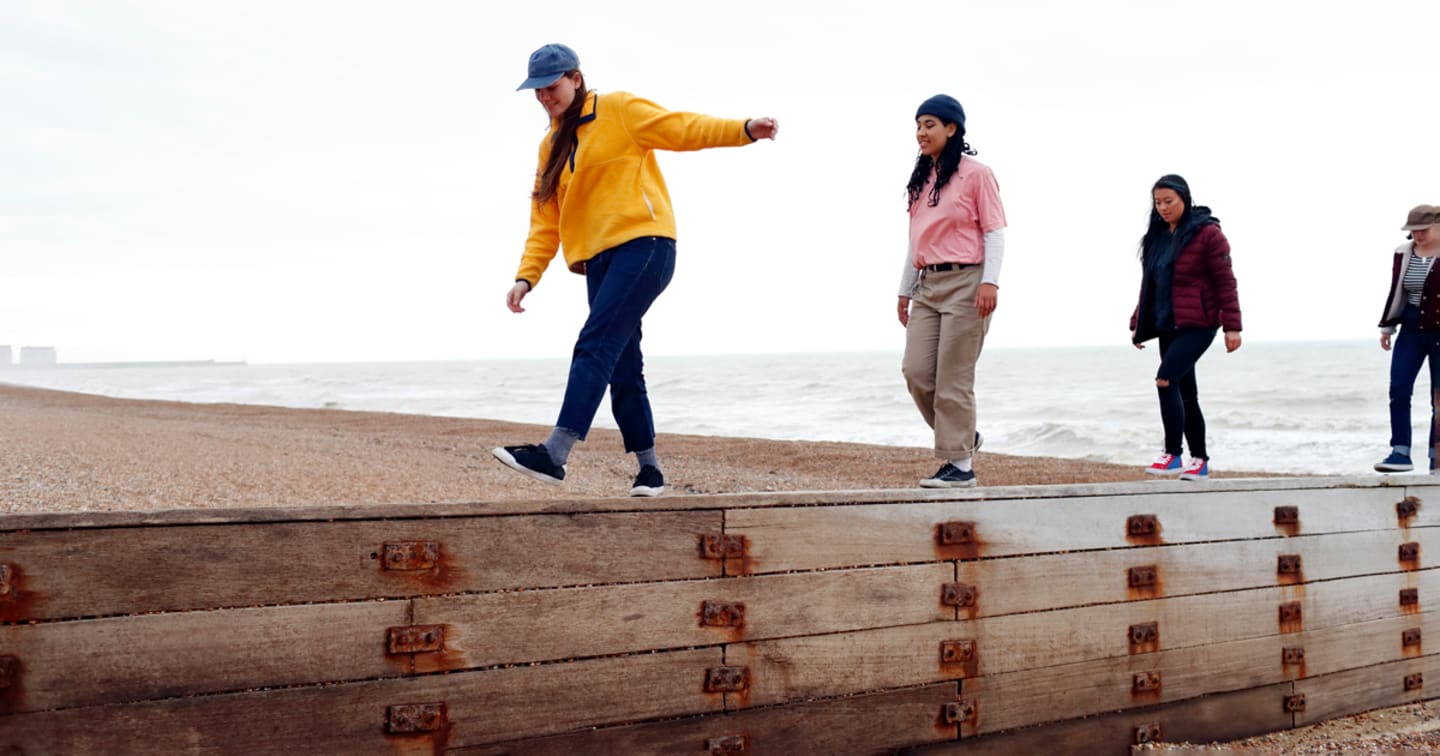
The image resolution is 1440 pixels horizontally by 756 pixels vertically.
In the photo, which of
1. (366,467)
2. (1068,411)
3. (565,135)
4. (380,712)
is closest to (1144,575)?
(565,135)

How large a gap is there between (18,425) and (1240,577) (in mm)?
15278

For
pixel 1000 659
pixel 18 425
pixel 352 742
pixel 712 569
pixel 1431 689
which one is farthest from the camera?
pixel 18 425

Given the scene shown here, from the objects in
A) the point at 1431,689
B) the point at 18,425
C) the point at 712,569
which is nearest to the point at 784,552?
the point at 712,569

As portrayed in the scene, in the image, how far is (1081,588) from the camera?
427cm

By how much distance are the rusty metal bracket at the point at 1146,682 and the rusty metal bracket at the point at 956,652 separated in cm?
87

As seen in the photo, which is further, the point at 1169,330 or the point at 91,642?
the point at 1169,330

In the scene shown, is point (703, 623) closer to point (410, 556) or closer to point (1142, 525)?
point (410, 556)

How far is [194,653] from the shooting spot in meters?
2.79

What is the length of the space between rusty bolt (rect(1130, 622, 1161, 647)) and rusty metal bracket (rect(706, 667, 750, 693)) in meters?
1.79

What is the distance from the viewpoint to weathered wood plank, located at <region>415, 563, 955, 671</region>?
10.2ft

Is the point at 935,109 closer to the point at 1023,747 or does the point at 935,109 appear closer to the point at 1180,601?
the point at 1180,601

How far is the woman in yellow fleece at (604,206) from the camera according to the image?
386 centimetres

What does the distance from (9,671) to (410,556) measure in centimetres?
95

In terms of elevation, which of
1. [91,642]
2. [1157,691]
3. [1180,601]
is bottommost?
[1157,691]
